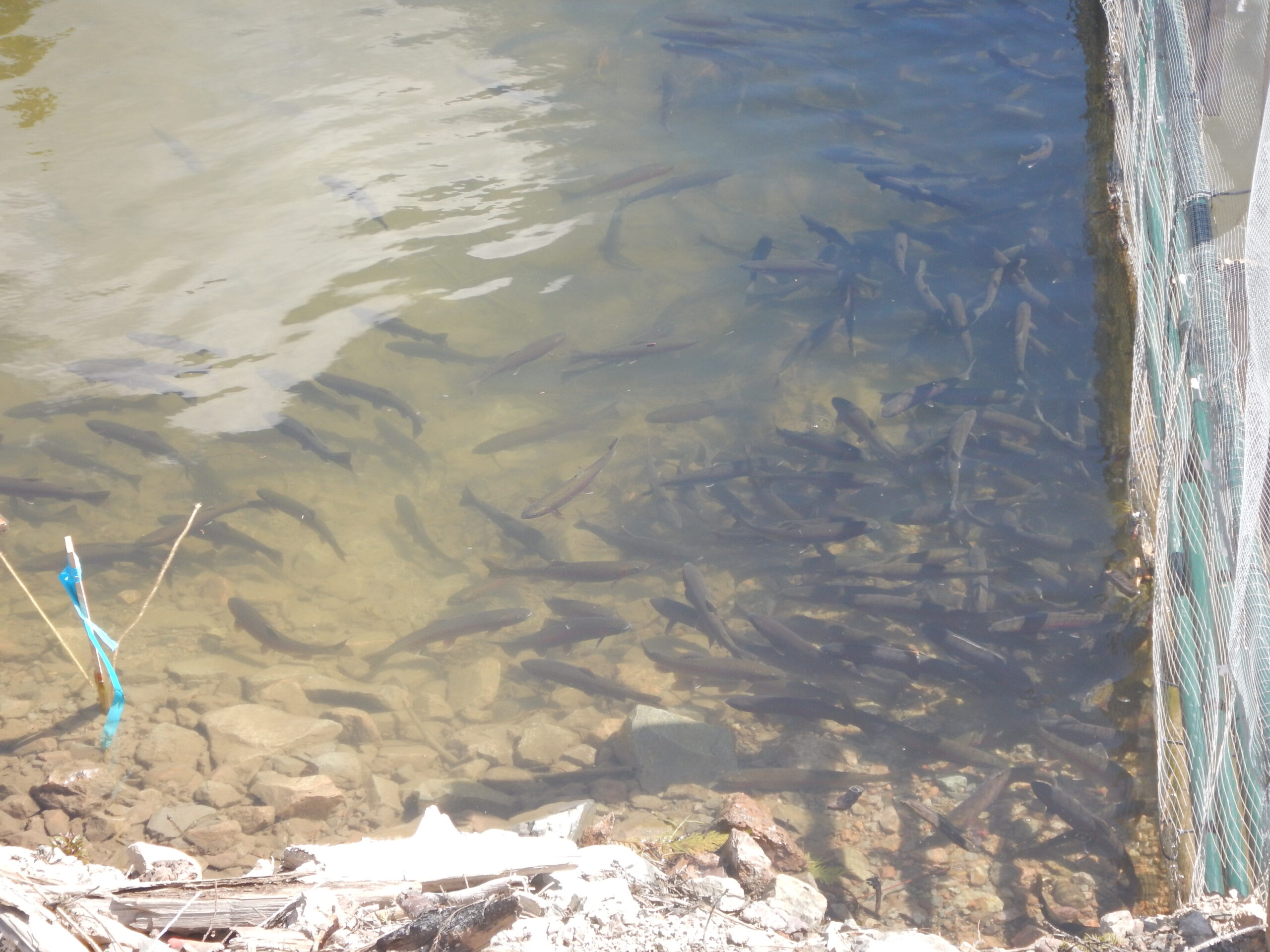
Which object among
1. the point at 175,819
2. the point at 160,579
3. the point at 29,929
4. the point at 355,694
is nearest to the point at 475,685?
the point at 355,694

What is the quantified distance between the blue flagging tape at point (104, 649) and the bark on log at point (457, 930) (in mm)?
2388

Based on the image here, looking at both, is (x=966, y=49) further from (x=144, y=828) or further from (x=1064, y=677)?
(x=144, y=828)

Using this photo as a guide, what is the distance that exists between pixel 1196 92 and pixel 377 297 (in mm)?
6540

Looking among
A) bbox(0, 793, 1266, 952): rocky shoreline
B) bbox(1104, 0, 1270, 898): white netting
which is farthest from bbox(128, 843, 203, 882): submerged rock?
bbox(1104, 0, 1270, 898): white netting

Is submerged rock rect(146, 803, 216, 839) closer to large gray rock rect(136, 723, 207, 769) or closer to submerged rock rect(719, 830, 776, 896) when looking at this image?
large gray rock rect(136, 723, 207, 769)

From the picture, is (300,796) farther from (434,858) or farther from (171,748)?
(434,858)

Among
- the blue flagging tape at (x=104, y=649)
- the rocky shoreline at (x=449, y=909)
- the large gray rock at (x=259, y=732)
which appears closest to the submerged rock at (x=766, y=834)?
the rocky shoreline at (x=449, y=909)

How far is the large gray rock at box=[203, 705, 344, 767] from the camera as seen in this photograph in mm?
5062

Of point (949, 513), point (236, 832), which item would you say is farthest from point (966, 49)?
point (236, 832)

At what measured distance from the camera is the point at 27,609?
20.1ft

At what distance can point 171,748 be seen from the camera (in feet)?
16.5

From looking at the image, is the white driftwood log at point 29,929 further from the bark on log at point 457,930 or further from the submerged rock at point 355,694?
the submerged rock at point 355,694

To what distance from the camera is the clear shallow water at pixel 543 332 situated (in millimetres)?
5410

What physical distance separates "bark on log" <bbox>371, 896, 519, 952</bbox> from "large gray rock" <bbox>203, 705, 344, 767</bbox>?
2844mm
